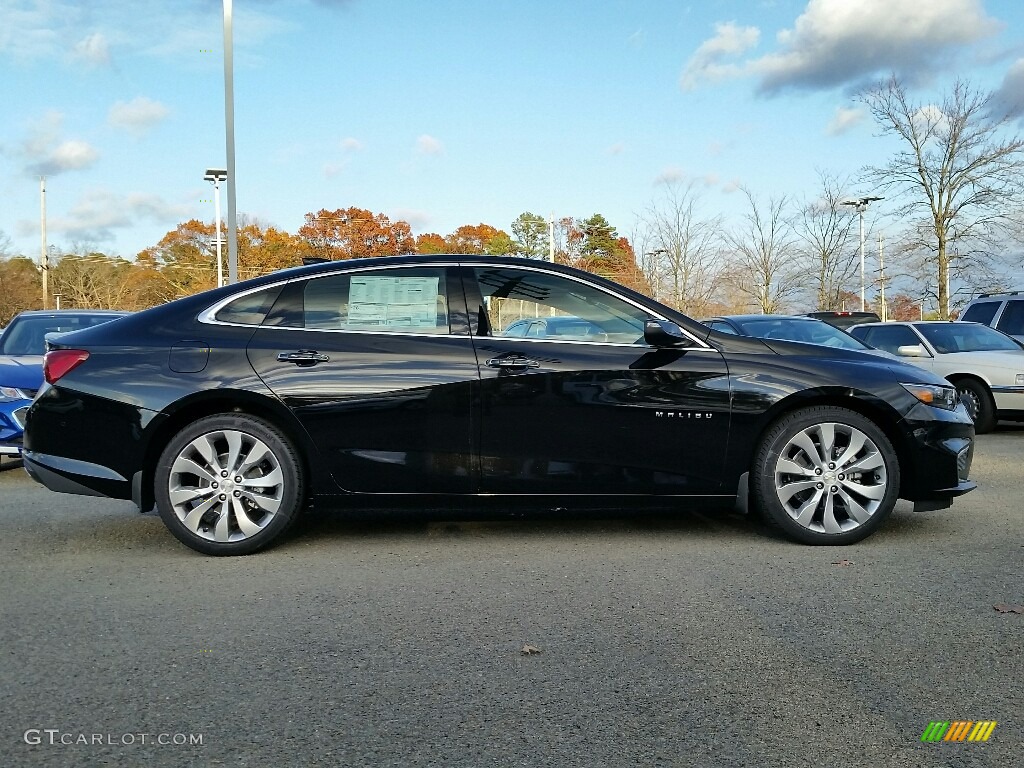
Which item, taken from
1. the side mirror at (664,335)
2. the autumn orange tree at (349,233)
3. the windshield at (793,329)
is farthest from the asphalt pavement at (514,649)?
the autumn orange tree at (349,233)

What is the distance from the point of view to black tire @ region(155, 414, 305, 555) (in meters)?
4.96

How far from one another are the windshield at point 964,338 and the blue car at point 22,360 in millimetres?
9913

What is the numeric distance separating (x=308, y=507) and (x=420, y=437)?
738 mm

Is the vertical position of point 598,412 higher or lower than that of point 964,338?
lower

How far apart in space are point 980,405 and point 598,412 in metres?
8.35

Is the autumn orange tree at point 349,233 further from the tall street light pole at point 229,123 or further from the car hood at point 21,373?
the car hood at point 21,373

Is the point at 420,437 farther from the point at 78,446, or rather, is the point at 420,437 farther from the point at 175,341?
the point at 78,446

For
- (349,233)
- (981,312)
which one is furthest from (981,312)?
(349,233)

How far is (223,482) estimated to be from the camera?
498cm

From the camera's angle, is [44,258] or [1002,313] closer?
[1002,313]

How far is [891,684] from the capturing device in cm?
314

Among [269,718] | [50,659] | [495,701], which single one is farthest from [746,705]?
[50,659]

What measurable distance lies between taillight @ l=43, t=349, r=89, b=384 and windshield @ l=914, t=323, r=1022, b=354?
10425 mm

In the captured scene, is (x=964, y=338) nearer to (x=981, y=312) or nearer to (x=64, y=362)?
(x=981, y=312)
